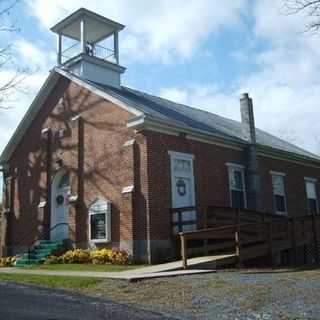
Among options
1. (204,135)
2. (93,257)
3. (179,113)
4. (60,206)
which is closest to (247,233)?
(204,135)

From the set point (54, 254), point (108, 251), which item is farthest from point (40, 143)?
point (108, 251)

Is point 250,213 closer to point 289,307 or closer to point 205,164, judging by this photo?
point 205,164

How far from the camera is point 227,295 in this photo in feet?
35.4

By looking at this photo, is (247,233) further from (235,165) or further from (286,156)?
(286,156)

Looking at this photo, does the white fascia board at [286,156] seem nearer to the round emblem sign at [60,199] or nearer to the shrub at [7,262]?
the round emblem sign at [60,199]

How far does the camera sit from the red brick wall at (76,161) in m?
19.9

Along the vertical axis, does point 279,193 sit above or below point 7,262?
above

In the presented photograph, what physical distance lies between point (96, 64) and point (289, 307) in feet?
54.2

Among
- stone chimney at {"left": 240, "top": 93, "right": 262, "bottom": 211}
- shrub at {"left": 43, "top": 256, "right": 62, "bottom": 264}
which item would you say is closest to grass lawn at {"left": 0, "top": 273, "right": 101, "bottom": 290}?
shrub at {"left": 43, "top": 256, "right": 62, "bottom": 264}

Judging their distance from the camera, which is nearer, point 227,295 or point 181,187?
point 227,295

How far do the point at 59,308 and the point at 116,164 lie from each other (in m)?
11.3

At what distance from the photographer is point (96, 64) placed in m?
23.7

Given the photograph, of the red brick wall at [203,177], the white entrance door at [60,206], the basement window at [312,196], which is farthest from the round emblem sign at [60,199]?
the basement window at [312,196]

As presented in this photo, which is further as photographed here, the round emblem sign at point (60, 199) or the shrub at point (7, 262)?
the round emblem sign at point (60, 199)
